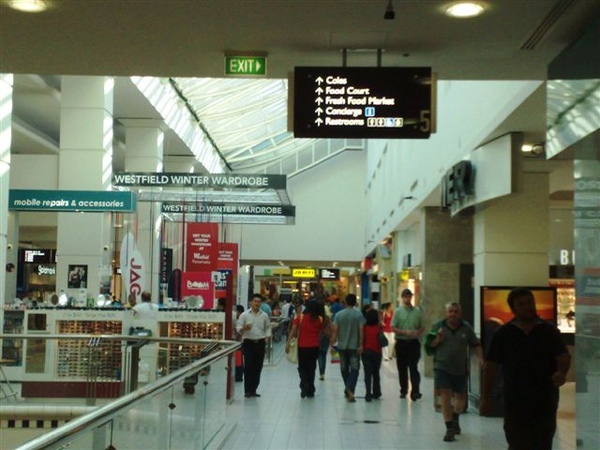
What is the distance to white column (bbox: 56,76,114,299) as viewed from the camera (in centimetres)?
2188

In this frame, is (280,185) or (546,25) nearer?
(546,25)

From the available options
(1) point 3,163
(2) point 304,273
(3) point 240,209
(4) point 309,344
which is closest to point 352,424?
(4) point 309,344

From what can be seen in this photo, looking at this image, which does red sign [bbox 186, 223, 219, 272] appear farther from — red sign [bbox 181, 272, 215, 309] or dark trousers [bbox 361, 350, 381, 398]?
dark trousers [bbox 361, 350, 381, 398]

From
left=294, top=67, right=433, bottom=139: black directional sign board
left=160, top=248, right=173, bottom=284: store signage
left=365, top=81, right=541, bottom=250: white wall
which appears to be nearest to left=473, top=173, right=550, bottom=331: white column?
left=365, top=81, right=541, bottom=250: white wall

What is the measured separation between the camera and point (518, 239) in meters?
13.0

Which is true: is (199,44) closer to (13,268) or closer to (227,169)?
(13,268)

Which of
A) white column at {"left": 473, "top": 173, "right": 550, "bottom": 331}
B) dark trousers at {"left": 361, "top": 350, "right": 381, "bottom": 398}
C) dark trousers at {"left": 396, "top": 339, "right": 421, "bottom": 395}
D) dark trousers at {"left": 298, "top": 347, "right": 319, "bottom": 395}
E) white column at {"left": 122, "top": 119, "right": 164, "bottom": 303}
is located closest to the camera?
white column at {"left": 473, "top": 173, "right": 550, "bottom": 331}

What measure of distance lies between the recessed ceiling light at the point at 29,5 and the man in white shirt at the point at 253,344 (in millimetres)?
8498

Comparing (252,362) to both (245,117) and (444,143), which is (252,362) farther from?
(245,117)

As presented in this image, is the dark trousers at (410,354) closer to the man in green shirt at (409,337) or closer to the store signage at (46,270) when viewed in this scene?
the man in green shirt at (409,337)

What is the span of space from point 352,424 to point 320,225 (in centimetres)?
3540

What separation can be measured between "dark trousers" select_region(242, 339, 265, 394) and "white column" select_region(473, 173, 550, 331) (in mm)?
3864

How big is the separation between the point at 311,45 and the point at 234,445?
15.1ft

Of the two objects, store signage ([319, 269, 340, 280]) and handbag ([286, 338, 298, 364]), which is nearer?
handbag ([286, 338, 298, 364])
